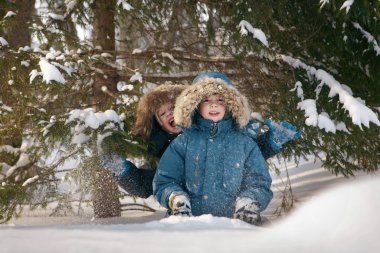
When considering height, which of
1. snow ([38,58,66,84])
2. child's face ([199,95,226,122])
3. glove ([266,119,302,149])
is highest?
snow ([38,58,66,84])

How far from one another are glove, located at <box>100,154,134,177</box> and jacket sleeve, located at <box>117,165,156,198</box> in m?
0.07

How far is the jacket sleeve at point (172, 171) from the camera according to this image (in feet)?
10.8

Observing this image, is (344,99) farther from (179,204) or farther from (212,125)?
(179,204)

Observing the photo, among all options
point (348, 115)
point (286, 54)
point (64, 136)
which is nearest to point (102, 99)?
point (64, 136)

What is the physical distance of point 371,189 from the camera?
1.55 metres

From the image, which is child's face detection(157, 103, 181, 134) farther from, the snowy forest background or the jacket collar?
the jacket collar

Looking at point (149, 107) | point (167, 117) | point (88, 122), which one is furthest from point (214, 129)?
point (88, 122)

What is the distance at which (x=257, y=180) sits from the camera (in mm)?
3238

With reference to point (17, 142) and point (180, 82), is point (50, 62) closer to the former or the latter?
point (180, 82)

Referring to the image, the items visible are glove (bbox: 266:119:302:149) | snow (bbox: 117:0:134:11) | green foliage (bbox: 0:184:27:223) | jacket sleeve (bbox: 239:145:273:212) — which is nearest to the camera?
jacket sleeve (bbox: 239:145:273:212)

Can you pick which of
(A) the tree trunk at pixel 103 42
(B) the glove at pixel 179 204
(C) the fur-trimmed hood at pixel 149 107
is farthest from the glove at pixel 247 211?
(A) the tree trunk at pixel 103 42

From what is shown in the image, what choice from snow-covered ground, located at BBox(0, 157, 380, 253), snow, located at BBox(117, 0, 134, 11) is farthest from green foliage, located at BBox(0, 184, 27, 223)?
snow-covered ground, located at BBox(0, 157, 380, 253)

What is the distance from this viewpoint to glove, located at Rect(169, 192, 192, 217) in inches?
116

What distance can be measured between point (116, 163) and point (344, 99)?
7.61ft
